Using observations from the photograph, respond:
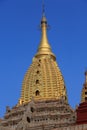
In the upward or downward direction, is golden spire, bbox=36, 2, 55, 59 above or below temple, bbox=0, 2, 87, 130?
above

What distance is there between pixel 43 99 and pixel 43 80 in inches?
146

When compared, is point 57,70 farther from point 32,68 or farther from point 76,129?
point 76,129

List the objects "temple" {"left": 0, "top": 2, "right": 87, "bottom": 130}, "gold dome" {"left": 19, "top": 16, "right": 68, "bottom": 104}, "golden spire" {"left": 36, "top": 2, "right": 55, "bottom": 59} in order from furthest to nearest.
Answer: "golden spire" {"left": 36, "top": 2, "right": 55, "bottom": 59} → "gold dome" {"left": 19, "top": 16, "right": 68, "bottom": 104} → "temple" {"left": 0, "top": 2, "right": 87, "bottom": 130}

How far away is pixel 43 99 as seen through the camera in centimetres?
6925

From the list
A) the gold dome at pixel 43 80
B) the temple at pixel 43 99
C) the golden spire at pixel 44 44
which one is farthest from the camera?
the golden spire at pixel 44 44

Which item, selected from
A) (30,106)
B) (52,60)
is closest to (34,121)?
(30,106)

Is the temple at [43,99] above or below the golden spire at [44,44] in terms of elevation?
below

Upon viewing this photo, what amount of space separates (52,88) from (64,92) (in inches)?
73.1

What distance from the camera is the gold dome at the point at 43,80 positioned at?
232ft

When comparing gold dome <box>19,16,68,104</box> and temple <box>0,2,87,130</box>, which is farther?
gold dome <box>19,16,68,104</box>

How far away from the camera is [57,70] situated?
73.4 metres

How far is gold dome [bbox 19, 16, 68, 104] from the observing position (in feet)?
232

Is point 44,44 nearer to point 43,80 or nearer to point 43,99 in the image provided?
point 43,80

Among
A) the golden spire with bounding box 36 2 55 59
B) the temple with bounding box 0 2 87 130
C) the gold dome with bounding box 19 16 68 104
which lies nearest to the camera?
the temple with bounding box 0 2 87 130
